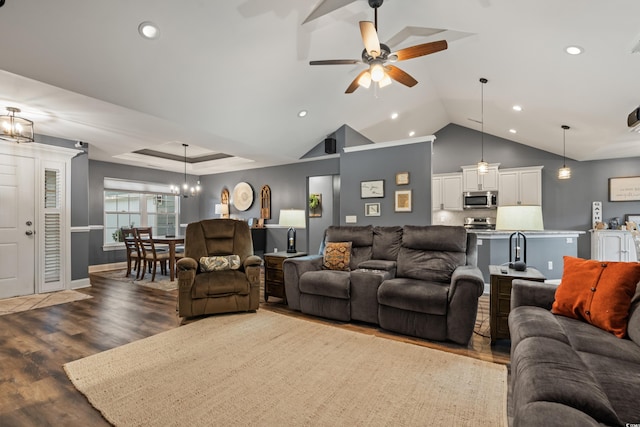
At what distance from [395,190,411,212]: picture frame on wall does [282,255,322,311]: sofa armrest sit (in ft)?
7.25

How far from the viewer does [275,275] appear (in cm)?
402

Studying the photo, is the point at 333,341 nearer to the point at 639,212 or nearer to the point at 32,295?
the point at 32,295

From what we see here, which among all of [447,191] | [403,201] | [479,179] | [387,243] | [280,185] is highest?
[479,179]

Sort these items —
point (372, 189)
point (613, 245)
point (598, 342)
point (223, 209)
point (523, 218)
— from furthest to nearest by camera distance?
point (223, 209) → point (613, 245) → point (372, 189) → point (523, 218) → point (598, 342)

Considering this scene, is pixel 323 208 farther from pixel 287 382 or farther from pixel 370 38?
pixel 287 382

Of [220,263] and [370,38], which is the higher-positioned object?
[370,38]

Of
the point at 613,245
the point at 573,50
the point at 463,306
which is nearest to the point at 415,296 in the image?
the point at 463,306

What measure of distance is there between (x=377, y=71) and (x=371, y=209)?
9.85 ft

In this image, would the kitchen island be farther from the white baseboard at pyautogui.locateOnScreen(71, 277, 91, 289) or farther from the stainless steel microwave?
the white baseboard at pyautogui.locateOnScreen(71, 277, 91, 289)

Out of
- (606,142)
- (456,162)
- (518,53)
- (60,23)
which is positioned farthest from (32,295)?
(606,142)

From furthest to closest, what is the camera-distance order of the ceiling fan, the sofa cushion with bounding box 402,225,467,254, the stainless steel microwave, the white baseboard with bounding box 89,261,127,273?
the stainless steel microwave
the white baseboard with bounding box 89,261,127,273
the sofa cushion with bounding box 402,225,467,254
the ceiling fan

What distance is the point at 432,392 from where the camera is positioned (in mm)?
1933

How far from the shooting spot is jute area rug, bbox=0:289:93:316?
12.5 feet

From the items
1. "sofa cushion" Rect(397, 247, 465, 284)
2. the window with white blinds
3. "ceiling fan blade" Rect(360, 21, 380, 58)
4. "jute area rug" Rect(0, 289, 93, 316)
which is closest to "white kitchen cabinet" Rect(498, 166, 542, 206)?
"sofa cushion" Rect(397, 247, 465, 284)
